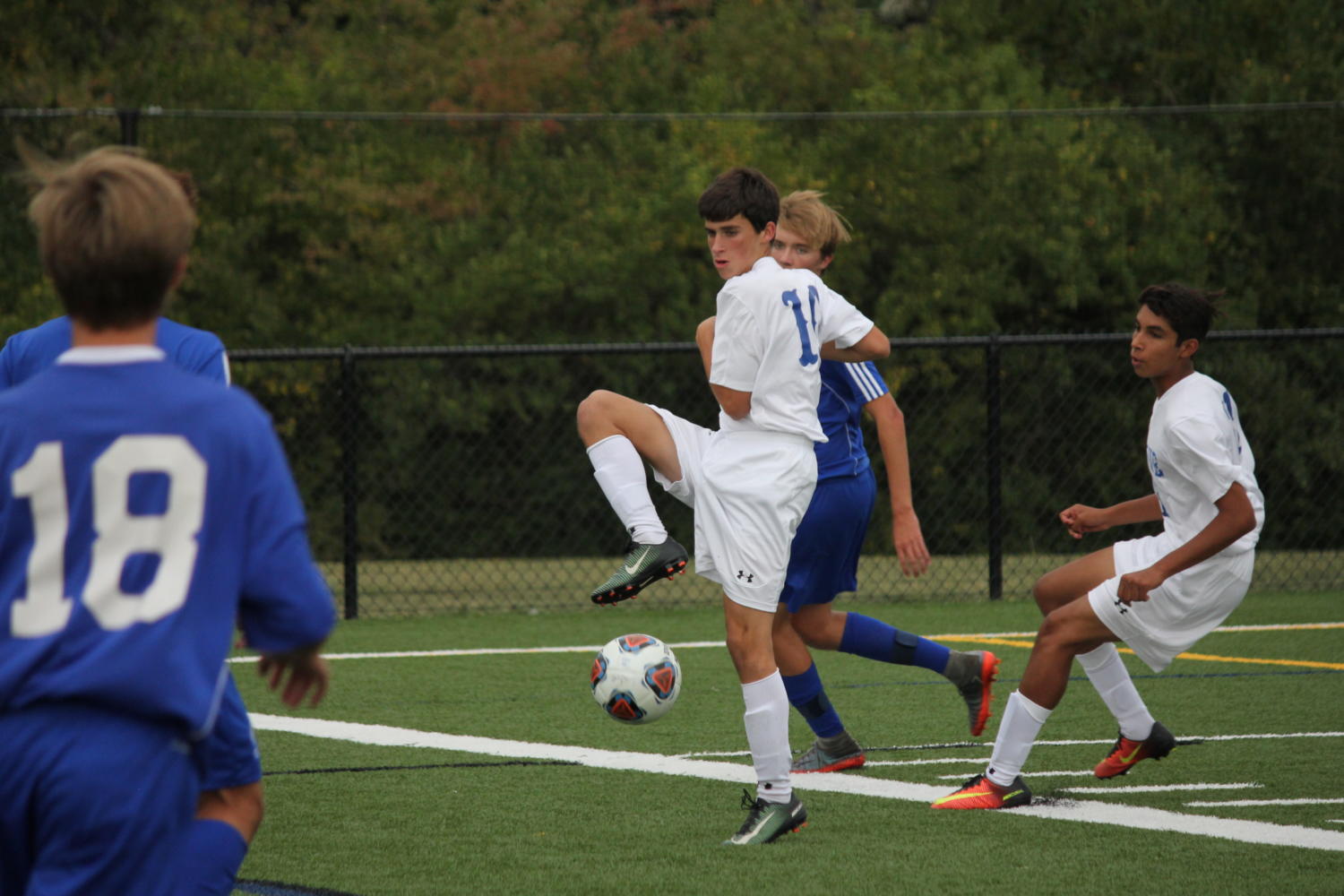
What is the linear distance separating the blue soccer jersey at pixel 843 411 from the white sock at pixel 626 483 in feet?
2.12

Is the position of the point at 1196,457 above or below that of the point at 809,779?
above

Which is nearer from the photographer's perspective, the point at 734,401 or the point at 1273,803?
the point at 734,401

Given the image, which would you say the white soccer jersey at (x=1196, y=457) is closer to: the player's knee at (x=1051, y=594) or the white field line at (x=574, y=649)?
the player's knee at (x=1051, y=594)

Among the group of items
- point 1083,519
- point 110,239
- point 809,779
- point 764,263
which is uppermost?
point 110,239

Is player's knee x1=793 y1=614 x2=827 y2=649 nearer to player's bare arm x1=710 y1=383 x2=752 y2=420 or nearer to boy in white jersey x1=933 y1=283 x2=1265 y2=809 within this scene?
boy in white jersey x1=933 y1=283 x2=1265 y2=809

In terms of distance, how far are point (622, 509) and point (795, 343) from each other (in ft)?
3.93

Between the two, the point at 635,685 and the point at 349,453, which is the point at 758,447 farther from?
the point at 349,453

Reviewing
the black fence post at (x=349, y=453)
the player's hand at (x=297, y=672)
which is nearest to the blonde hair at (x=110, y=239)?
the player's hand at (x=297, y=672)

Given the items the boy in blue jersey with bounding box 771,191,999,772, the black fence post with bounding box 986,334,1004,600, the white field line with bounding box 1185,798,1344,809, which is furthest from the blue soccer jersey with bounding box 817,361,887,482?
the black fence post with bounding box 986,334,1004,600

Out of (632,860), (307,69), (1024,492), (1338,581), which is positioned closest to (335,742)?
(632,860)

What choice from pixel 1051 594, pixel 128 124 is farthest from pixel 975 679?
pixel 128 124

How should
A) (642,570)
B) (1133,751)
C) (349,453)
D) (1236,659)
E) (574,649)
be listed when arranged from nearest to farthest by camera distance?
(642,570)
(1133,751)
(1236,659)
(574,649)
(349,453)

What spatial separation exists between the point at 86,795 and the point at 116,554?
0.36 m

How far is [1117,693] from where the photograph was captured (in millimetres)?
6188
